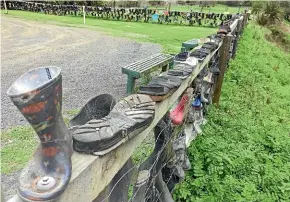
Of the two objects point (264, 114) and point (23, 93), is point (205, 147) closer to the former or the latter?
point (264, 114)

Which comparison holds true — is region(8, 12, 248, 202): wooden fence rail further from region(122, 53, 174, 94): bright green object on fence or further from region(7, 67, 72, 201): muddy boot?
region(122, 53, 174, 94): bright green object on fence

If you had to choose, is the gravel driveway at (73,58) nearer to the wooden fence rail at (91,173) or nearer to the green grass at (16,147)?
the green grass at (16,147)

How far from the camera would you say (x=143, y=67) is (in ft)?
16.1

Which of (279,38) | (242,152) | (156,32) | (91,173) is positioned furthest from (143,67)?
(279,38)

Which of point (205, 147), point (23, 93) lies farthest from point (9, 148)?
point (23, 93)

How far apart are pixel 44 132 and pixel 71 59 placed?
787 cm

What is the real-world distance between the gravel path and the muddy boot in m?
2.14

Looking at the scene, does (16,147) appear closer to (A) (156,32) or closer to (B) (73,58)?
(B) (73,58)

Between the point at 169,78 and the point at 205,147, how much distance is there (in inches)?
58.5

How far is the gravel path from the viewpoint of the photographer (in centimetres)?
498

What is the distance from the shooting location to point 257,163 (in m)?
3.11

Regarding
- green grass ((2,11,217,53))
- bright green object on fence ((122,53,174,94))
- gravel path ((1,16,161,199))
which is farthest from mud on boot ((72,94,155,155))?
green grass ((2,11,217,53))

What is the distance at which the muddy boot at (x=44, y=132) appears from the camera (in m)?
0.70

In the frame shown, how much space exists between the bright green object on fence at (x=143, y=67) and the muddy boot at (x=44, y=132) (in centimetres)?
364
